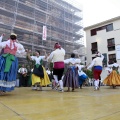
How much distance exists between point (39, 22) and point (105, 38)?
35.3 ft

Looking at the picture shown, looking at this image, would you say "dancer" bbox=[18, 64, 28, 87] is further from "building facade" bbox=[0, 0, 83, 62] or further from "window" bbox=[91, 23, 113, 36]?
"window" bbox=[91, 23, 113, 36]

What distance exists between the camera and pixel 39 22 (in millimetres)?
23734

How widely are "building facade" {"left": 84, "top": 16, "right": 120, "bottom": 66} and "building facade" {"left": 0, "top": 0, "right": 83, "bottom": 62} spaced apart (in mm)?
3116

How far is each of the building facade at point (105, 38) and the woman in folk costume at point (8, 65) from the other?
23.7 metres

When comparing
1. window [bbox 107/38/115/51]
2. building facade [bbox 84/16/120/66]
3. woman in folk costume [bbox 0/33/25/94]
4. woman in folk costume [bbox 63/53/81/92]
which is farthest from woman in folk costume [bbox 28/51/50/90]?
window [bbox 107/38/115/51]

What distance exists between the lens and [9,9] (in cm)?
2119

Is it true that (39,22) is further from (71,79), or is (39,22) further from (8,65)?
(8,65)

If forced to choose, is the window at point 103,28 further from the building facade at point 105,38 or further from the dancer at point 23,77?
the dancer at point 23,77

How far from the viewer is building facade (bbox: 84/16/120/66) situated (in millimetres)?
27834

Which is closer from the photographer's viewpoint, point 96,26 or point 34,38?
point 34,38

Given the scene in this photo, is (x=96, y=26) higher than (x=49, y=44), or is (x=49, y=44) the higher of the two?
(x=96, y=26)

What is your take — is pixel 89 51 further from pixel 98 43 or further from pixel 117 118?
pixel 117 118

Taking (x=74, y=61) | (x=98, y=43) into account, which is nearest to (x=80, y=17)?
(x=98, y=43)

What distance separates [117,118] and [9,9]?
21.2m
